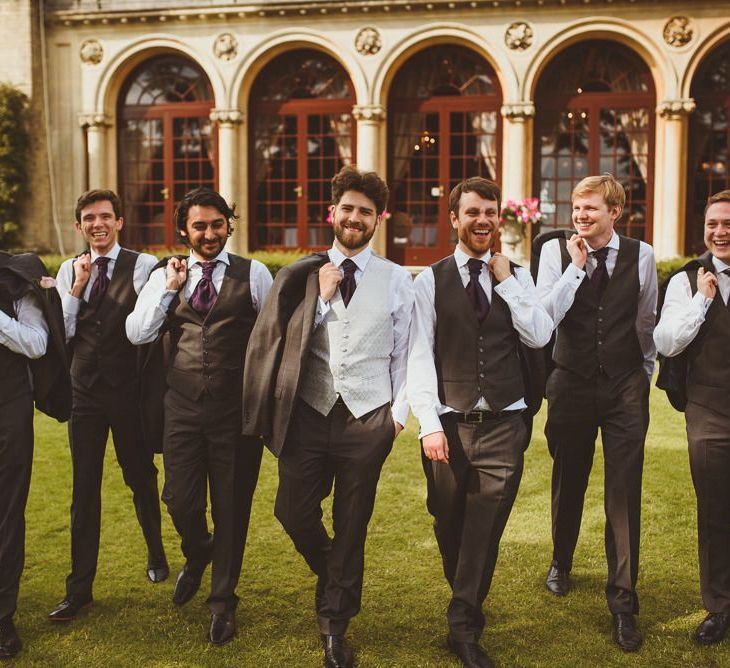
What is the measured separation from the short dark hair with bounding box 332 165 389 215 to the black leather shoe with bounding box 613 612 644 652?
2.24 m

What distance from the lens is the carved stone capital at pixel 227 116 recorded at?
15.6 m

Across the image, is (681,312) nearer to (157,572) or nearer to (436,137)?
(157,572)

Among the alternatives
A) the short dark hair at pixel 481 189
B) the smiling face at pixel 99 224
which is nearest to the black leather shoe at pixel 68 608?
the smiling face at pixel 99 224

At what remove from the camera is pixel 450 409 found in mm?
3768

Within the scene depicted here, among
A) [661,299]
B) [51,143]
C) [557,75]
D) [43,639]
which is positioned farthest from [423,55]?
[43,639]

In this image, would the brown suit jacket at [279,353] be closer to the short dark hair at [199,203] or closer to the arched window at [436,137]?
the short dark hair at [199,203]

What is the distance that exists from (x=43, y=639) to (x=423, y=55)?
1334 cm

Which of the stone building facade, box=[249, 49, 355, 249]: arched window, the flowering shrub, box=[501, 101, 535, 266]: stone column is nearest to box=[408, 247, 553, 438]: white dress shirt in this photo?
the flowering shrub

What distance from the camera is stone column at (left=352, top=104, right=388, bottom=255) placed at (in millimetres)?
15172

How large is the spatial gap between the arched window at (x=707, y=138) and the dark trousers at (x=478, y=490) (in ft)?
41.6

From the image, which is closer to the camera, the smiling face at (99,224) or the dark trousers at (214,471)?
the dark trousers at (214,471)

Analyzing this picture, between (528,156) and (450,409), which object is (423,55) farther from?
(450,409)

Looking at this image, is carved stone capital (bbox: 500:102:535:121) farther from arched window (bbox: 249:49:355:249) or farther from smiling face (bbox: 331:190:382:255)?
smiling face (bbox: 331:190:382:255)

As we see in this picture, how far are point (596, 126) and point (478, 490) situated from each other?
41.4 ft
